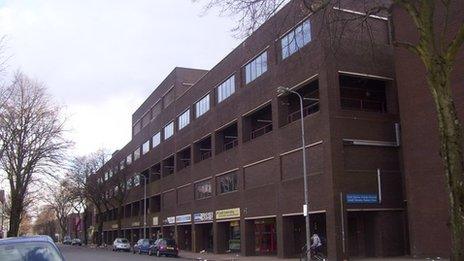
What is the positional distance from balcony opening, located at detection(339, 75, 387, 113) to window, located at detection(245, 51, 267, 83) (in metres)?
6.92

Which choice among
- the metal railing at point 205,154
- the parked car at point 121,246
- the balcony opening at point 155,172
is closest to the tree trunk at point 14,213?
the metal railing at point 205,154

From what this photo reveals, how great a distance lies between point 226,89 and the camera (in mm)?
51469

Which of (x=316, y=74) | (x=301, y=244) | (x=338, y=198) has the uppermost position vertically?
(x=316, y=74)

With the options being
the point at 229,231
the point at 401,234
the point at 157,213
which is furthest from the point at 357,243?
the point at 157,213

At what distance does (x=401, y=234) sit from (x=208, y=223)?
24.8 metres

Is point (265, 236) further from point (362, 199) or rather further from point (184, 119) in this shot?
point (184, 119)

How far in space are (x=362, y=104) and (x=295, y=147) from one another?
5251mm

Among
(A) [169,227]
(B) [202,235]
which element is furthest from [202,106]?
(A) [169,227]

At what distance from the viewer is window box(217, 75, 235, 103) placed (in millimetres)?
50031

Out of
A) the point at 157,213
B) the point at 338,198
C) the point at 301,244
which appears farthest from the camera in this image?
the point at 157,213

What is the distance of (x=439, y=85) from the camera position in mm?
13297

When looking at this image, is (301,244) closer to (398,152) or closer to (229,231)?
(398,152)

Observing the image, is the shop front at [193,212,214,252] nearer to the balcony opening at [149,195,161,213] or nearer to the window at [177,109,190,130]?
the window at [177,109,190,130]

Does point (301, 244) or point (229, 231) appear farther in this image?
point (229, 231)
